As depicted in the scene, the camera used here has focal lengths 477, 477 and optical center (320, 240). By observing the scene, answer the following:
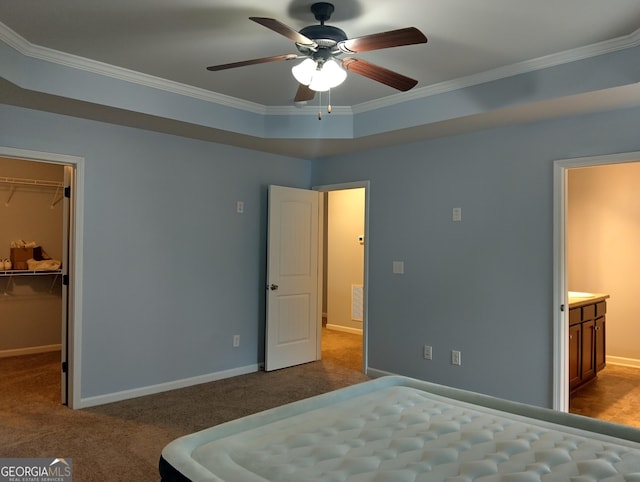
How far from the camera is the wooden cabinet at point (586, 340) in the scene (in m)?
4.04

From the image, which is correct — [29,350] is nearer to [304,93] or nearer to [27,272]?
[27,272]

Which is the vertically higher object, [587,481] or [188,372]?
[587,481]

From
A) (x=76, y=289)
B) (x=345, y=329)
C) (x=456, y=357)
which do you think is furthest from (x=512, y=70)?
(x=345, y=329)

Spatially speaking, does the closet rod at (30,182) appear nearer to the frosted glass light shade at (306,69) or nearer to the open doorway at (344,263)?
the open doorway at (344,263)

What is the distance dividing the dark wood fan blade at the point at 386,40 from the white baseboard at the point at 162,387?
3.25 m

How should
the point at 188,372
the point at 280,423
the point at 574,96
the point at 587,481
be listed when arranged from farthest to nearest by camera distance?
the point at 188,372 < the point at 574,96 < the point at 280,423 < the point at 587,481

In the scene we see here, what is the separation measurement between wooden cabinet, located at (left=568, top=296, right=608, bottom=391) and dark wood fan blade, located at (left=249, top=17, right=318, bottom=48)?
3.03 meters

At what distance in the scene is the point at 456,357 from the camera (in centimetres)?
414

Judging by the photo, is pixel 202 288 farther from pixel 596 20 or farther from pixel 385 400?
pixel 596 20

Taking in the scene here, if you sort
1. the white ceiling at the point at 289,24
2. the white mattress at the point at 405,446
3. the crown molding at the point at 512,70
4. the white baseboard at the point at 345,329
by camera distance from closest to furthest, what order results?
the white mattress at the point at 405,446 < the white ceiling at the point at 289,24 < the crown molding at the point at 512,70 < the white baseboard at the point at 345,329

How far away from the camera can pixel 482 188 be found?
13.2ft

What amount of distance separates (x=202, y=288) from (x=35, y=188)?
2.76 metres

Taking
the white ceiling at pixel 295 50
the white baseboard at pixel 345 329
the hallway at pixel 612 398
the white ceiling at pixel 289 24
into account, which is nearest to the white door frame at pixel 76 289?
the white ceiling at pixel 295 50

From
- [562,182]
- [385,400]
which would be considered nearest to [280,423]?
[385,400]
